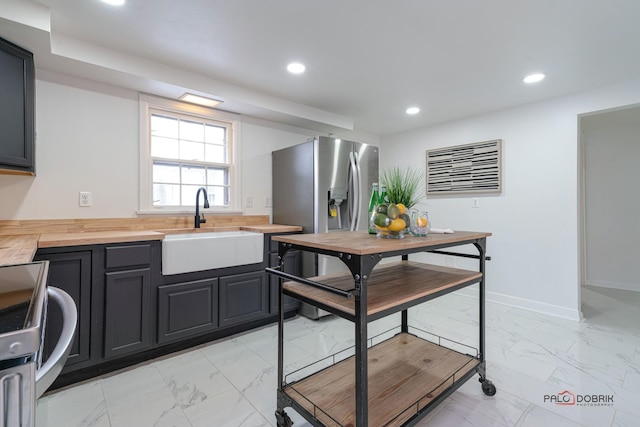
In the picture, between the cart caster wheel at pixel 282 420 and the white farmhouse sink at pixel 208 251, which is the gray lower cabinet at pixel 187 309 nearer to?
the white farmhouse sink at pixel 208 251

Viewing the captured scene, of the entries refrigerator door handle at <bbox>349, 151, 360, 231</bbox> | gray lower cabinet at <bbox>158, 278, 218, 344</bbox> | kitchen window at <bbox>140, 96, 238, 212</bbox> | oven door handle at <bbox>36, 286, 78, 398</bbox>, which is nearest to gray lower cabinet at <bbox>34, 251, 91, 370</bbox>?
gray lower cabinet at <bbox>158, 278, 218, 344</bbox>

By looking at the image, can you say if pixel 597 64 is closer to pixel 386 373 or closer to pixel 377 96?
pixel 377 96

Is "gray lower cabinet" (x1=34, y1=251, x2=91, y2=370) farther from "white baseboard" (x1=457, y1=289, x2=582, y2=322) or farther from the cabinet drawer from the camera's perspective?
"white baseboard" (x1=457, y1=289, x2=582, y2=322)

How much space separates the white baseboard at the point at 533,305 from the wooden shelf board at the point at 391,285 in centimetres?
207

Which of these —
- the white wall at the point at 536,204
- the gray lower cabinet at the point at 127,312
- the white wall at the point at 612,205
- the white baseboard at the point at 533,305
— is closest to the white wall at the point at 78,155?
the gray lower cabinet at the point at 127,312

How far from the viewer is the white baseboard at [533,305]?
306cm

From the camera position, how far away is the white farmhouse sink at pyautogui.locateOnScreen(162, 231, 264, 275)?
7.43 ft

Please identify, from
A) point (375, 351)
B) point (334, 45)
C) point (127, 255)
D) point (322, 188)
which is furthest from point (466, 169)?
point (127, 255)

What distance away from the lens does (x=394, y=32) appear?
202 cm

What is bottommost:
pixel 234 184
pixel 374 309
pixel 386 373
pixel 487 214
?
pixel 386 373

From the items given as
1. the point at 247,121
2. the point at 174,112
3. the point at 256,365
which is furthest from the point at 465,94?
the point at 256,365

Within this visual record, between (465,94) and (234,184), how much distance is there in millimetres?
2593

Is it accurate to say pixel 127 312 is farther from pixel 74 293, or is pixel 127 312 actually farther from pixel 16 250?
pixel 16 250

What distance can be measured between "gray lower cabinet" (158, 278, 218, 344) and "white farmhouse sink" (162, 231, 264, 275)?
142 millimetres
